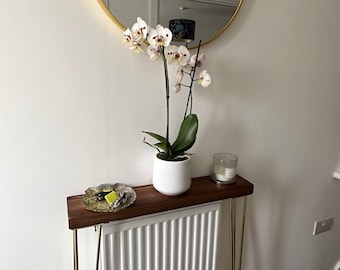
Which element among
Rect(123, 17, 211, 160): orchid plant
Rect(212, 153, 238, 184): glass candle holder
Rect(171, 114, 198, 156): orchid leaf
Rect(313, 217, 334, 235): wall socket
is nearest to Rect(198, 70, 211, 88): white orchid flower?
Rect(123, 17, 211, 160): orchid plant

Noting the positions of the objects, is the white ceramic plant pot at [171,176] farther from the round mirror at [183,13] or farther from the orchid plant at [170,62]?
the round mirror at [183,13]

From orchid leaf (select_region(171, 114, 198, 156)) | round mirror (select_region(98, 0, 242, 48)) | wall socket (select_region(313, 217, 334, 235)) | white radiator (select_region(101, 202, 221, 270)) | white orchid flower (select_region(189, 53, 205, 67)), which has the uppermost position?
round mirror (select_region(98, 0, 242, 48))

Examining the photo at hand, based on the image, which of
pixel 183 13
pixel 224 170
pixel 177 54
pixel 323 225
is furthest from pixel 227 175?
pixel 323 225

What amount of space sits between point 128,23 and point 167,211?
687 millimetres

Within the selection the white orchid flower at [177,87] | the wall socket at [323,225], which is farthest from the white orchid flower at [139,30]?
the wall socket at [323,225]

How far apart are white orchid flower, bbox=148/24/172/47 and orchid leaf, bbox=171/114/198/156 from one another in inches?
10.8

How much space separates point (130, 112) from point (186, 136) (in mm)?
224

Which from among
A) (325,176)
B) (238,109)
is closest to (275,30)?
(238,109)

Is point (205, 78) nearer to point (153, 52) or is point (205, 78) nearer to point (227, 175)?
point (153, 52)

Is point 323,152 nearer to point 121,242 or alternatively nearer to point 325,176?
point 325,176

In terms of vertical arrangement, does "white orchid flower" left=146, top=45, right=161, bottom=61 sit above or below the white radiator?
above

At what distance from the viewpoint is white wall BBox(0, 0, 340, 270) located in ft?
3.03

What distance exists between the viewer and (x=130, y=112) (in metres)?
1.07

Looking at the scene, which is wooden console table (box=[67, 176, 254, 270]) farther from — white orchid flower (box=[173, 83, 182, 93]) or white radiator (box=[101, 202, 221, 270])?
white orchid flower (box=[173, 83, 182, 93])
